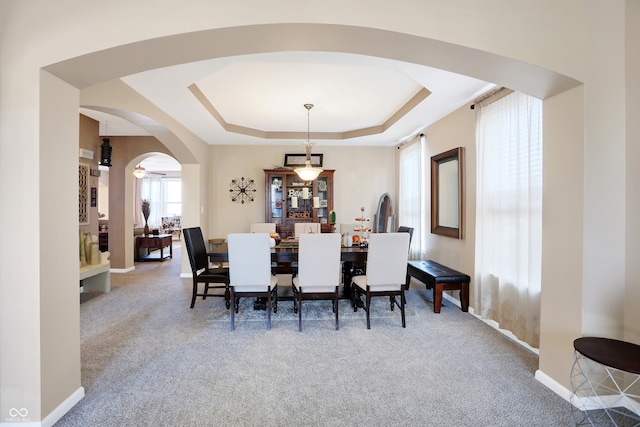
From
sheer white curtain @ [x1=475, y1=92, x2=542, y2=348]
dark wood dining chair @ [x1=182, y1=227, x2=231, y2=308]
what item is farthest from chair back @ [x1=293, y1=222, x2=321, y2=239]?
sheer white curtain @ [x1=475, y1=92, x2=542, y2=348]

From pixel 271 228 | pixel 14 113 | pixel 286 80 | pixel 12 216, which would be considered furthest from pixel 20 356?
pixel 271 228

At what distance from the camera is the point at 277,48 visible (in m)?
1.84

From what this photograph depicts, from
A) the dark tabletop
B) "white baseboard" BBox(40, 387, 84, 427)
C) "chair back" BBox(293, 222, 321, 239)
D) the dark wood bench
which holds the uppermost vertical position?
"chair back" BBox(293, 222, 321, 239)

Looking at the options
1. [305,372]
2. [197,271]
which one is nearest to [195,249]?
[197,271]

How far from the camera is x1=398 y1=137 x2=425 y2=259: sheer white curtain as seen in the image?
469cm

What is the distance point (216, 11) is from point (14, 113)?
120 centimetres

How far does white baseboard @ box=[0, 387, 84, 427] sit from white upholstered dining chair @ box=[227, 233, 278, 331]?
1.23 m

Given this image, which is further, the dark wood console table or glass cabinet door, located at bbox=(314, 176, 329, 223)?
the dark wood console table

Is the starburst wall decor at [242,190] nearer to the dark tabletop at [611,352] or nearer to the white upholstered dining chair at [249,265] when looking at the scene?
the white upholstered dining chair at [249,265]

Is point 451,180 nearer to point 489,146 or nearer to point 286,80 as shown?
point 489,146

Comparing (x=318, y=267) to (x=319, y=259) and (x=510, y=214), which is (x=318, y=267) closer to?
(x=319, y=259)

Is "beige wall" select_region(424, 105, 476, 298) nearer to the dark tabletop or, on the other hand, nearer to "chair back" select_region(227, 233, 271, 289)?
the dark tabletop

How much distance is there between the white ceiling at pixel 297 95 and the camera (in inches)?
108

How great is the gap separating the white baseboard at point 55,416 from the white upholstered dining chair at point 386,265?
2.24 metres
